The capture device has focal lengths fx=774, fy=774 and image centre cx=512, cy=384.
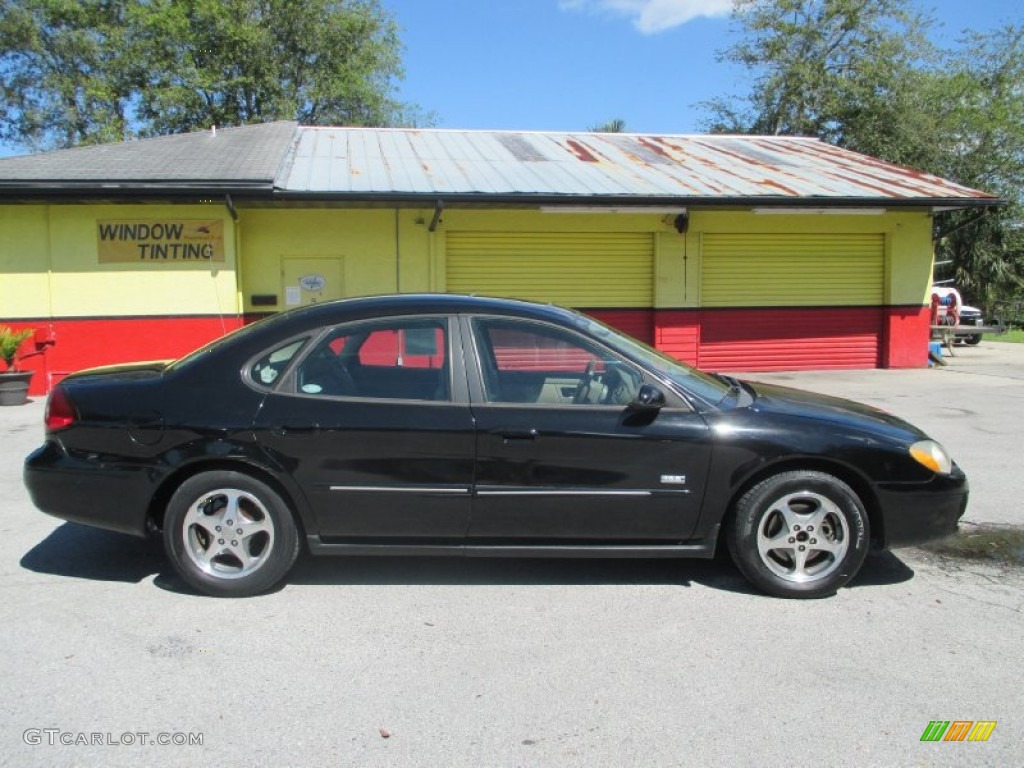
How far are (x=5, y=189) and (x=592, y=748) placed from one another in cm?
1178

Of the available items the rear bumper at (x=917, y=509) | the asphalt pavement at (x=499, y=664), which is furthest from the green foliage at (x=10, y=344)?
the rear bumper at (x=917, y=509)

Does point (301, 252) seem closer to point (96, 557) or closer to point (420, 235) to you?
point (420, 235)

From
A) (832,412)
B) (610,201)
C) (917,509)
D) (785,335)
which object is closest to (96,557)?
(832,412)

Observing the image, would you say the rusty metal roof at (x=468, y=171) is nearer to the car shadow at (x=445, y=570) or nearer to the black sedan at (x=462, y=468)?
the car shadow at (x=445, y=570)

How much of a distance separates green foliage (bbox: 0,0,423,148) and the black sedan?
89.9 feet

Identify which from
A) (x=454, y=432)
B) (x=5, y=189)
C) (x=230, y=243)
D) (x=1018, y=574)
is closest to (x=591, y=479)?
(x=454, y=432)

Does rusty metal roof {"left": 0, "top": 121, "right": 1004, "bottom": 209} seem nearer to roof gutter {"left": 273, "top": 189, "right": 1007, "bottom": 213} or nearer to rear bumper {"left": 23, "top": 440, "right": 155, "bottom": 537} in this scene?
roof gutter {"left": 273, "top": 189, "right": 1007, "bottom": 213}

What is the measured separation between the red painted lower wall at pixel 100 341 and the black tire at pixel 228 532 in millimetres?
8514

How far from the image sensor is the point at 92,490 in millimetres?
4148

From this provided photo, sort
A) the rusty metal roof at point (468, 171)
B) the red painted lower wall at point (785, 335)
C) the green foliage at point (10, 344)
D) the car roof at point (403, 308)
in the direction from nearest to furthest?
the car roof at point (403, 308)
the green foliage at point (10, 344)
the rusty metal roof at point (468, 171)
the red painted lower wall at point (785, 335)

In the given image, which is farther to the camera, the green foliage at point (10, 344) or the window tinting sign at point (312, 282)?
the window tinting sign at point (312, 282)

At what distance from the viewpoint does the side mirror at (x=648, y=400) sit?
3996 millimetres

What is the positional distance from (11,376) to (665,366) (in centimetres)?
990

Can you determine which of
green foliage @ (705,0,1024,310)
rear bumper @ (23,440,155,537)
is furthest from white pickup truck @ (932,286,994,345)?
rear bumper @ (23,440,155,537)
